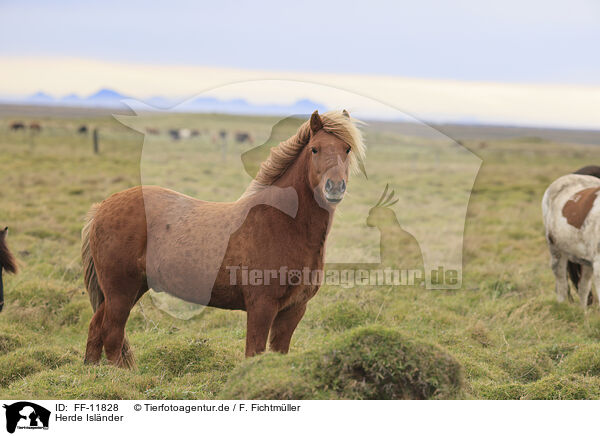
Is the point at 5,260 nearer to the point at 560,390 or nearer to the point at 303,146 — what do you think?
the point at 303,146

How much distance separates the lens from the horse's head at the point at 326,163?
14.0ft

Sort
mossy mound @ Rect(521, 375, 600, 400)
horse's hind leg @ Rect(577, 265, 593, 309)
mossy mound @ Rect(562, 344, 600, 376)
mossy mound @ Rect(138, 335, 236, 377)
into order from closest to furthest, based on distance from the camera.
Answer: mossy mound @ Rect(521, 375, 600, 400) < mossy mound @ Rect(138, 335, 236, 377) < mossy mound @ Rect(562, 344, 600, 376) < horse's hind leg @ Rect(577, 265, 593, 309)

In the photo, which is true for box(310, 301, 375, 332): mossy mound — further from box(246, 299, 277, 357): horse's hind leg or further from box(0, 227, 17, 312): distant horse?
box(0, 227, 17, 312): distant horse

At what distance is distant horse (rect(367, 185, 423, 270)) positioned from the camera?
34.0 feet

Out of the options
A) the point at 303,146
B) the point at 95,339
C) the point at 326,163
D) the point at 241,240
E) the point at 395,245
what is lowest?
the point at 395,245

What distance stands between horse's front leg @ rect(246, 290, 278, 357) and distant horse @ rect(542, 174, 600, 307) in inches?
205

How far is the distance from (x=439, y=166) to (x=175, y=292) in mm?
26939

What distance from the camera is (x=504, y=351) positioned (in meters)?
6.57

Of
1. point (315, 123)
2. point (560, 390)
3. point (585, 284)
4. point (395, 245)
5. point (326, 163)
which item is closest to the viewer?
point (326, 163)

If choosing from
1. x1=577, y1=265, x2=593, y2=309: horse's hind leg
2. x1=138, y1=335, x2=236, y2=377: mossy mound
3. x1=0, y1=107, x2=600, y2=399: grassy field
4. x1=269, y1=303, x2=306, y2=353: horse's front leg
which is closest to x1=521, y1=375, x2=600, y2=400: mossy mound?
x1=0, y1=107, x2=600, y2=399: grassy field

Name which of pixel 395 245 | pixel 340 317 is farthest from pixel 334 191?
pixel 395 245

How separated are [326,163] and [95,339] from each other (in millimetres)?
3083

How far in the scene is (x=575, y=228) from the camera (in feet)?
26.2

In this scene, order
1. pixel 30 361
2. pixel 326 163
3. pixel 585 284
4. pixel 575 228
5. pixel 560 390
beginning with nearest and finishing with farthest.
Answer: pixel 326 163 → pixel 560 390 → pixel 30 361 → pixel 575 228 → pixel 585 284
